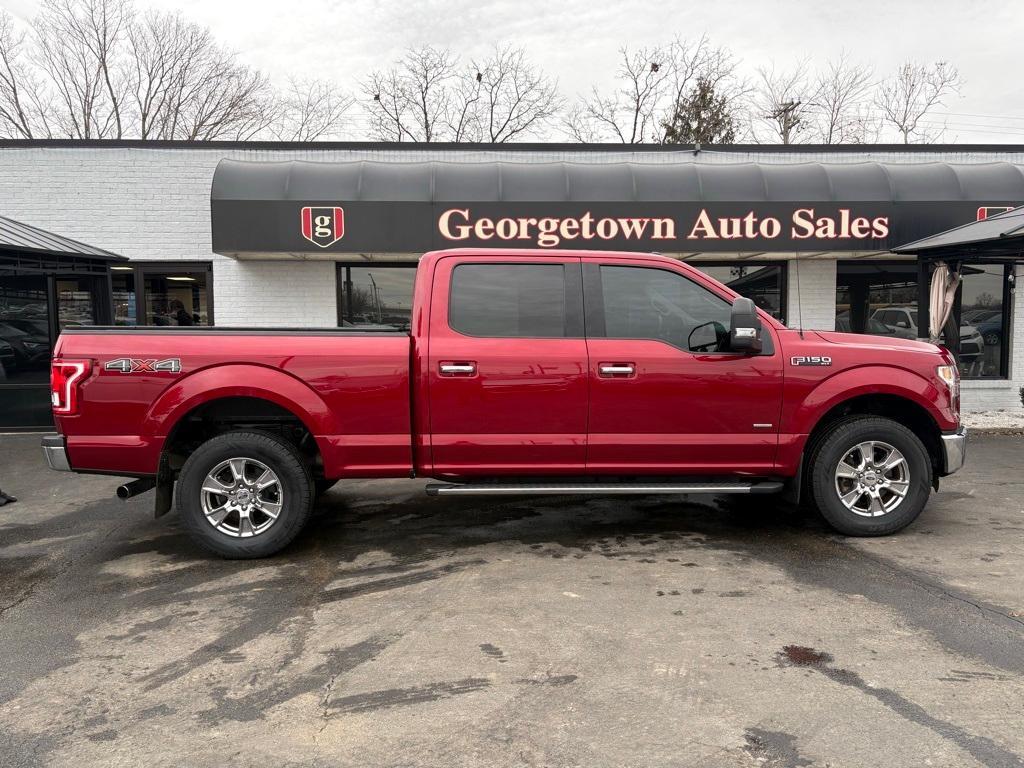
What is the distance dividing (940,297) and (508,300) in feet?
25.0

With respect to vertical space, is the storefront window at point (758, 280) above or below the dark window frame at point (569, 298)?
above

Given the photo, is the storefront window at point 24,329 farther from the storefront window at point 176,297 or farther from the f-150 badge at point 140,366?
the f-150 badge at point 140,366

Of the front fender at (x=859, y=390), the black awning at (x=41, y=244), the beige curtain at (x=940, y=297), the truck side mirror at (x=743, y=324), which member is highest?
the black awning at (x=41, y=244)

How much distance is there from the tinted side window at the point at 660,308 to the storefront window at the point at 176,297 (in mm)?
8423

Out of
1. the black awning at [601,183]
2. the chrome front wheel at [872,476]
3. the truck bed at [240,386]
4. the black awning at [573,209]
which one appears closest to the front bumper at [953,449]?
the chrome front wheel at [872,476]

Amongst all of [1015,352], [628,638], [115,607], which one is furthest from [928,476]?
[1015,352]

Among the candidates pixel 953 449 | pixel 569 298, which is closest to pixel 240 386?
pixel 569 298

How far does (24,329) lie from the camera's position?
37.3ft

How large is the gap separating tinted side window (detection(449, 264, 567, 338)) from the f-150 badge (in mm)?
1828

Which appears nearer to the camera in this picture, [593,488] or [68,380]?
[68,380]

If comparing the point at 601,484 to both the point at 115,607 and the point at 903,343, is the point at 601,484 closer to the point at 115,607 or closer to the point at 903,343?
the point at 903,343

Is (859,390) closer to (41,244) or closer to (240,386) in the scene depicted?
(240,386)

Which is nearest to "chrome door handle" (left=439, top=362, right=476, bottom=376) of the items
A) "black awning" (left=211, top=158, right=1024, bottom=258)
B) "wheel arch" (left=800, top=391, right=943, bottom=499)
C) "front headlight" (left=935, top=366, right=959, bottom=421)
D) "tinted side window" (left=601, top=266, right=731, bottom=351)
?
"tinted side window" (left=601, top=266, right=731, bottom=351)

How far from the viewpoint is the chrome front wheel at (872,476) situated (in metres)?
5.05
